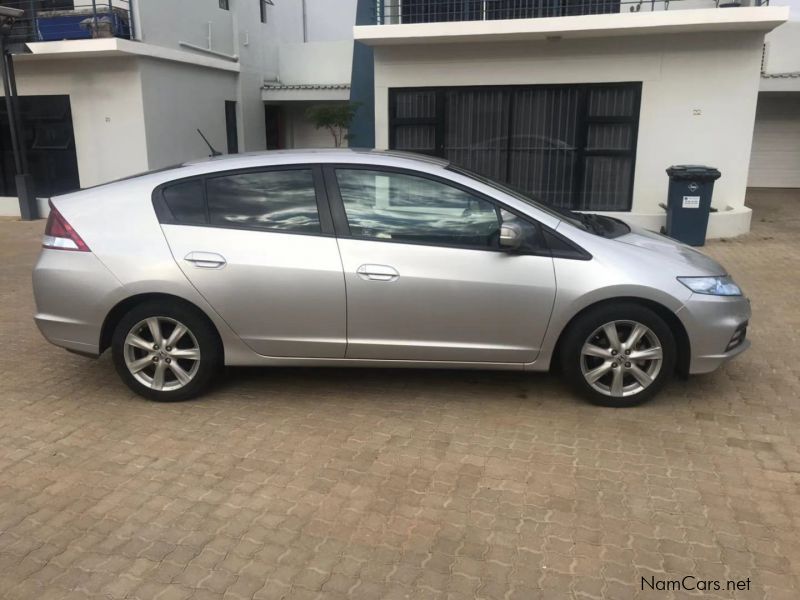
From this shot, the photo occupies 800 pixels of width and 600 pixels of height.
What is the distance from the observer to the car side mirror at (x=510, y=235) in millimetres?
4105

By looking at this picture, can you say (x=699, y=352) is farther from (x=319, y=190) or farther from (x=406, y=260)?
(x=319, y=190)

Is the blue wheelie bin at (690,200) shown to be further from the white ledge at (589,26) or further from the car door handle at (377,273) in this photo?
the car door handle at (377,273)

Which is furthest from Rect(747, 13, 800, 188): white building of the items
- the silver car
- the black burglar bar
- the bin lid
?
the black burglar bar

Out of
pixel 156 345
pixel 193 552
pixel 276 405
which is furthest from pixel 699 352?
pixel 156 345

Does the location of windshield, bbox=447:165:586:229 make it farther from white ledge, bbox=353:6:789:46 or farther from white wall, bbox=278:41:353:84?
white wall, bbox=278:41:353:84

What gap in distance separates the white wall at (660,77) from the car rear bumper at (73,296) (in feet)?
27.8

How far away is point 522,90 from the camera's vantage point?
1147 cm

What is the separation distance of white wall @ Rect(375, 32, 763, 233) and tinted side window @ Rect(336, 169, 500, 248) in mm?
7764

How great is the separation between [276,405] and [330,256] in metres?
1.08

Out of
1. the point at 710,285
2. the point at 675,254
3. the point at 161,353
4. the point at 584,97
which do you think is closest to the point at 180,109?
the point at 584,97

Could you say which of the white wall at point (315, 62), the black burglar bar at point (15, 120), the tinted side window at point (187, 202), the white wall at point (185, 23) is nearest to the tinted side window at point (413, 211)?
the tinted side window at point (187, 202)

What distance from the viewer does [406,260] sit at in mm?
4211

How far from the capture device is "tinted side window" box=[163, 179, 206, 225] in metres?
4.39

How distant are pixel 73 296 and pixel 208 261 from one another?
3.04ft
